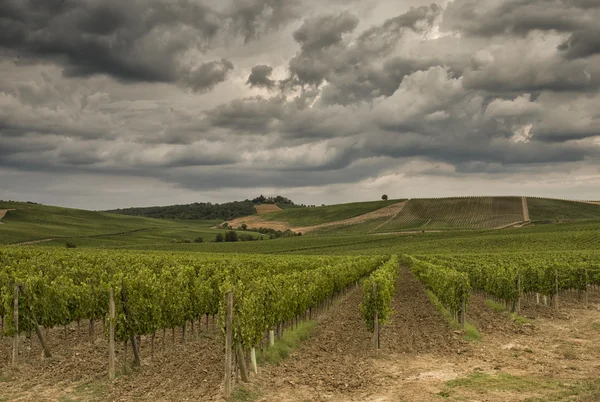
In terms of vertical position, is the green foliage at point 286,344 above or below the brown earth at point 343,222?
below

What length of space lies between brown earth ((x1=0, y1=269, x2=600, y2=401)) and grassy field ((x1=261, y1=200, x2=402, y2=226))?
13205 centimetres

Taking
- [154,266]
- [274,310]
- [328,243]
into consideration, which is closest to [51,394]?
[274,310]

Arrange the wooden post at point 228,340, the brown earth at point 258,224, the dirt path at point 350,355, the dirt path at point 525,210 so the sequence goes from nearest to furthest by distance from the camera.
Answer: the wooden post at point 228,340 → the dirt path at point 350,355 → the dirt path at point 525,210 → the brown earth at point 258,224

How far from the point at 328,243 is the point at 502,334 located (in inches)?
3545

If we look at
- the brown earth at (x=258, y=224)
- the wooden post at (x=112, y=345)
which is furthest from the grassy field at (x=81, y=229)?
the wooden post at (x=112, y=345)

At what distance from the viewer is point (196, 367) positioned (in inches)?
686

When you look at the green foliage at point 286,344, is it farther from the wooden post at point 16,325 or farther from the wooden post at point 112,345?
the wooden post at point 16,325

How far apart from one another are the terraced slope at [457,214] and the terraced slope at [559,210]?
369 cm

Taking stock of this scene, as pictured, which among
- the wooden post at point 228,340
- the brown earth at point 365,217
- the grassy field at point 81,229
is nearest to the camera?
the wooden post at point 228,340

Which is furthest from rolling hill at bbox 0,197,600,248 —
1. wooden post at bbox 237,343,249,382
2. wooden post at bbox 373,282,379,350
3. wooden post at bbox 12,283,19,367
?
wooden post at bbox 237,343,249,382

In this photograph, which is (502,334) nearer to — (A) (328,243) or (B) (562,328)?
(B) (562,328)

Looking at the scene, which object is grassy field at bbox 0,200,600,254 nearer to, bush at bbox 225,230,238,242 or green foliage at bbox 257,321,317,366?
bush at bbox 225,230,238,242

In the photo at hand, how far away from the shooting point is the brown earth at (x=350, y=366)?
1490cm

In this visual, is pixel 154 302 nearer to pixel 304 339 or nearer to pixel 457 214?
pixel 304 339
